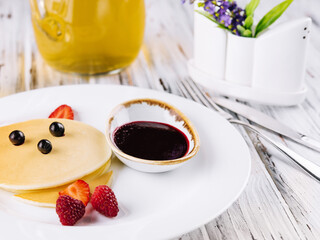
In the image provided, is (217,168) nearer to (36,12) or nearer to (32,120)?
(32,120)

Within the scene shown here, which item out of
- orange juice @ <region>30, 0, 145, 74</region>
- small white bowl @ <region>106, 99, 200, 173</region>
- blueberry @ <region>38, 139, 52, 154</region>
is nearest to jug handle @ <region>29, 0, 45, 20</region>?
orange juice @ <region>30, 0, 145, 74</region>

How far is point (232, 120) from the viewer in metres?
1.43

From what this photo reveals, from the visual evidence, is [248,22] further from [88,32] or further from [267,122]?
[88,32]

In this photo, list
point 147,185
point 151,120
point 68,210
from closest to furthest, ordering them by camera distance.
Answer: point 68,210, point 147,185, point 151,120

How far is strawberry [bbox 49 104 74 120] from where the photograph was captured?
140 cm

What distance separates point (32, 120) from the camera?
133cm

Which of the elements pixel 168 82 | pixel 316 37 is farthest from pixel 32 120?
pixel 316 37

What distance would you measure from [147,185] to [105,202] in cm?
16

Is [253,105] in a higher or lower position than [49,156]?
lower

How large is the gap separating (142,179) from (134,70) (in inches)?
32.1

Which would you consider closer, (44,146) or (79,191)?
(79,191)

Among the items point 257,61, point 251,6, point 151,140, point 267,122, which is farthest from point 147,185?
point 251,6

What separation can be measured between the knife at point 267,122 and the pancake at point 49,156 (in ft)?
1.63

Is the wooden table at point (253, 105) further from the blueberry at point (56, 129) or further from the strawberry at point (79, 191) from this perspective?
the blueberry at point (56, 129)
